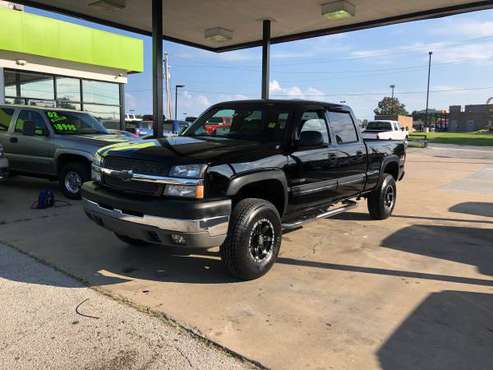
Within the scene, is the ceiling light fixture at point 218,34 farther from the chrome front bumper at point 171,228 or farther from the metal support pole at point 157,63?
the chrome front bumper at point 171,228

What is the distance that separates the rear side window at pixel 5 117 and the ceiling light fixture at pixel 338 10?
281 inches

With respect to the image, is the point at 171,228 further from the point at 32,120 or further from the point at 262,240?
the point at 32,120

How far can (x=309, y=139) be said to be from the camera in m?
5.07

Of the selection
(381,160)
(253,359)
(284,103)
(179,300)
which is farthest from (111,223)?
(381,160)

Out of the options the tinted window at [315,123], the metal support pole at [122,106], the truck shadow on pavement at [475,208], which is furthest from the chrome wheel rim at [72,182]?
the metal support pole at [122,106]

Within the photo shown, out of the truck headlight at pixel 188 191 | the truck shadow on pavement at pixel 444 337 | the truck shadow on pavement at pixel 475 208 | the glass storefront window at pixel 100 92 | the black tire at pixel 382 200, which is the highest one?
the glass storefront window at pixel 100 92

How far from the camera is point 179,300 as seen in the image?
3.99 metres

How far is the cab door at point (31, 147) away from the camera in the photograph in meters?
8.85

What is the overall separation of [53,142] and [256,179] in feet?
19.5

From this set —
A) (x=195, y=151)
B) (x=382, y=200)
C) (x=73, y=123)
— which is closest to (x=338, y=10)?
(x=382, y=200)

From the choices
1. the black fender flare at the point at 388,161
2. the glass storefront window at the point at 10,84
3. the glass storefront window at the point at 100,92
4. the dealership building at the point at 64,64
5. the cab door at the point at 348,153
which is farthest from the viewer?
the glass storefront window at the point at 100,92

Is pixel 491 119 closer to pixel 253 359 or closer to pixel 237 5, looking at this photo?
pixel 237 5

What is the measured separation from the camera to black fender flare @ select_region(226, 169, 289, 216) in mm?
4141

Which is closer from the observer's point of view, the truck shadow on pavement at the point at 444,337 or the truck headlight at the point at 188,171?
the truck shadow on pavement at the point at 444,337
